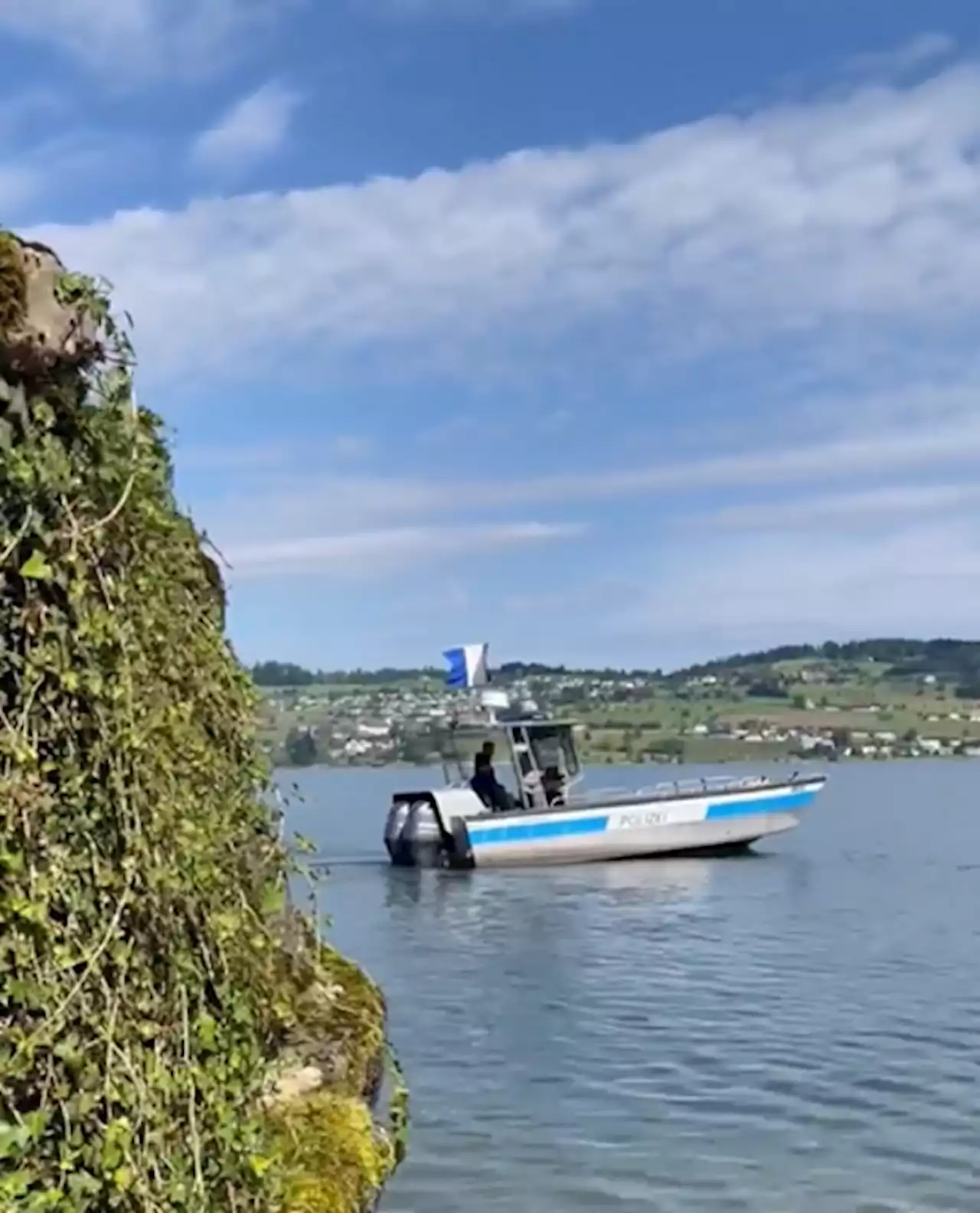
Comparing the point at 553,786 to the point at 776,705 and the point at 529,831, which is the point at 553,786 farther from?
the point at 776,705

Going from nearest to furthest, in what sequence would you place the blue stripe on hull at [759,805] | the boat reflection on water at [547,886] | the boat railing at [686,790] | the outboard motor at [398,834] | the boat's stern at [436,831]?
the boat reflection on water at [547,886], the boat's stern at [436,831], the boat railing at [686,790], the outboard motor at [398,834], the blue stripe on hull at [759,805]

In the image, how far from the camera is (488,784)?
Result: 34312 millimetres

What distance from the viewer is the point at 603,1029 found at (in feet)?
55.2

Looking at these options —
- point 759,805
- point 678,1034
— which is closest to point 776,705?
point 759,805

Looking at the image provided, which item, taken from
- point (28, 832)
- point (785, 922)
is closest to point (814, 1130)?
point (28, 832)

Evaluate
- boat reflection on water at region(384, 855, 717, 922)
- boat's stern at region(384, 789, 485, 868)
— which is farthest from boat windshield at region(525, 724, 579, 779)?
boat reflection on water at region(384, 855, 717, 922)

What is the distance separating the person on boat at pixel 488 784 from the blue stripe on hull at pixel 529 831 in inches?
22.7

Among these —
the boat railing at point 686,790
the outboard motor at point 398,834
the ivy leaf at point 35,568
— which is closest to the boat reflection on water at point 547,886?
the outboard motor at point 398,834

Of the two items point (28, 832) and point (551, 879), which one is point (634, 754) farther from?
point (28, 832)

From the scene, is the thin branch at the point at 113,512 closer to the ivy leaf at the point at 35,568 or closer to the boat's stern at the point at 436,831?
the ivy leaf at the point at 35,568

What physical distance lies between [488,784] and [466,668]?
2927 mm

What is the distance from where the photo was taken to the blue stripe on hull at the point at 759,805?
36.1 meters

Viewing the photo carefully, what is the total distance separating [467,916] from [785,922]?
208 inches

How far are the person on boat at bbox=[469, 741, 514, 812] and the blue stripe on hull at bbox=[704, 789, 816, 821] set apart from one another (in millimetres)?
4625
